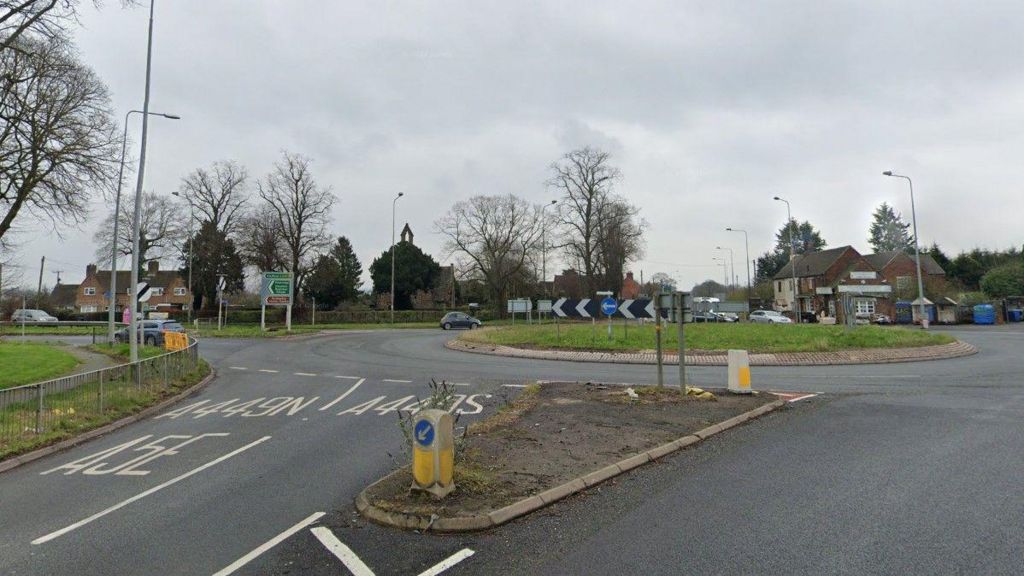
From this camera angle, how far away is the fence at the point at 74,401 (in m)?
9.47

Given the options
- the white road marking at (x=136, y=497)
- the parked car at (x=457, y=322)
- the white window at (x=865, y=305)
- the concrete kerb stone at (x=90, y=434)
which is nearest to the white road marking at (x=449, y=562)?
the white road marking at (x=136, y=497)

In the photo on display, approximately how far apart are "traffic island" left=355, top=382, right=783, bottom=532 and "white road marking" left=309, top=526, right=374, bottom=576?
447 mm

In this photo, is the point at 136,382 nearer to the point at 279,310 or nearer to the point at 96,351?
the point at 96,351

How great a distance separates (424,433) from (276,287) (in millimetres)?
40245

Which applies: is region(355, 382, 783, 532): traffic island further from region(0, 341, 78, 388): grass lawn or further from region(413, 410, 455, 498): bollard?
region(0, 341, 78, 388): grass lawn

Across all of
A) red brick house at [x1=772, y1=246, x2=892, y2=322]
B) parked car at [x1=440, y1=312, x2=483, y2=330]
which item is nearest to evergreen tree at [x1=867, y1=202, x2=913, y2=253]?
red brick house at [x1=772, y1=246, x2=892, y2=322]

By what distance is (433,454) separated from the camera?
545 cm

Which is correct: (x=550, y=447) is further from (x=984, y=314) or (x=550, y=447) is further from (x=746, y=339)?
(x=984, y=314)

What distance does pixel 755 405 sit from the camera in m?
10.4

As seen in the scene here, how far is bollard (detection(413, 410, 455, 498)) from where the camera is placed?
5430mm

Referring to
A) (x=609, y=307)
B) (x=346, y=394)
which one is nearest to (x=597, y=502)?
(x=346, y=394)

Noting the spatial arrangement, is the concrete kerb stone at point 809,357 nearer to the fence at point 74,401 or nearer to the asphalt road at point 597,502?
the asphalt road at point 597,502

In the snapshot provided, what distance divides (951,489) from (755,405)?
4773 millimetres

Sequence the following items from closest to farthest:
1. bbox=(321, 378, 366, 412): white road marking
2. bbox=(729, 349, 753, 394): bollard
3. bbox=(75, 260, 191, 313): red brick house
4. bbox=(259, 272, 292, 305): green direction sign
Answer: bbox=(729, 349, 753, 394): bollard
bbox=(321, 378, 366, 412): white road marking
bbox=(259, 272, 292, 305): green direction sign
bbox=(75, 260, 191, 313): red brick house
